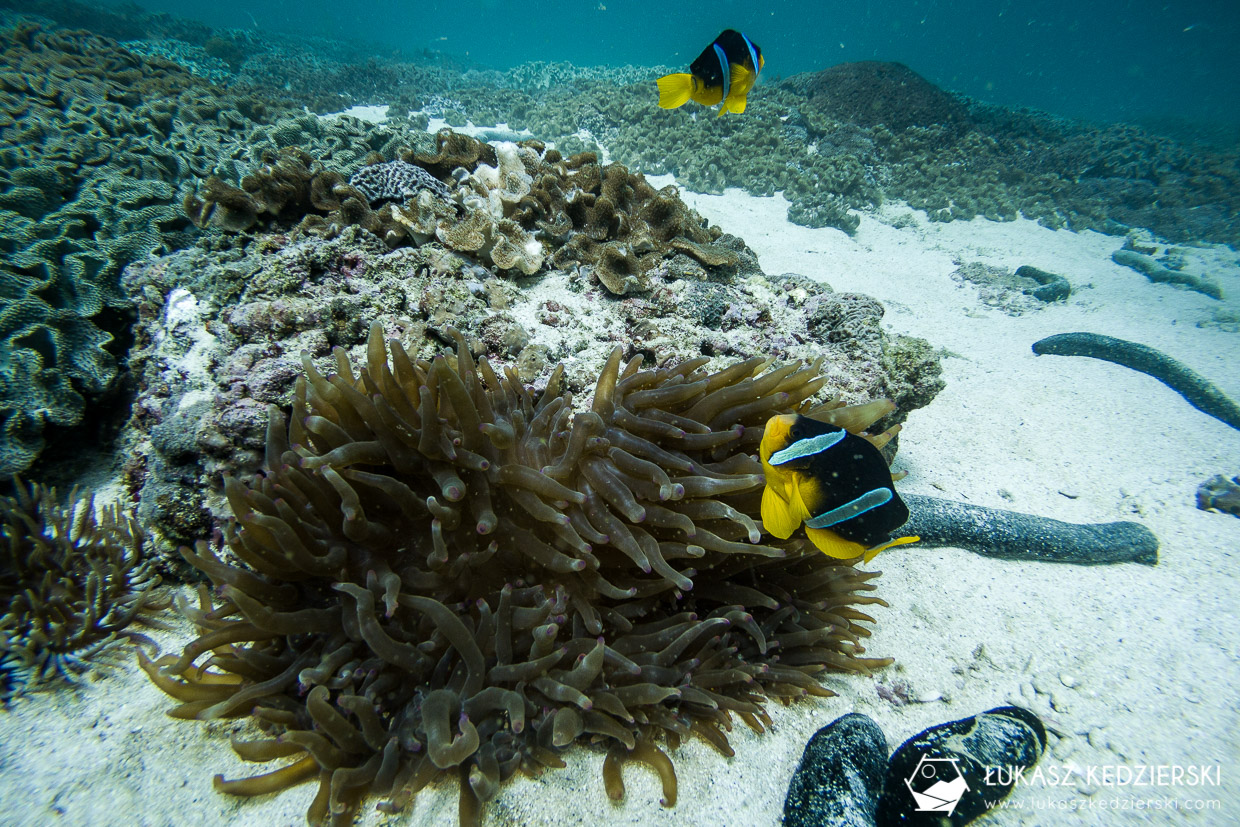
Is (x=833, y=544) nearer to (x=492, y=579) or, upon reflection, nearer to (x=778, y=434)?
(x=778, y=434)

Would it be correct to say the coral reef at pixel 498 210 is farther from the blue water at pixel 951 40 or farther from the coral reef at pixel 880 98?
the blue water at pixel 951 40

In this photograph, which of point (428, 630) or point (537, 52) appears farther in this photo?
point (537, 52)

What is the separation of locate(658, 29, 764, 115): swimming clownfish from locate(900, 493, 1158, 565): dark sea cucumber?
3.25 meters

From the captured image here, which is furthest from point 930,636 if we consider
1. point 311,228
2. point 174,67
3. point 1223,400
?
point 174,67

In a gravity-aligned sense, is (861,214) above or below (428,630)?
above

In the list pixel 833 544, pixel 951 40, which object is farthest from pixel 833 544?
pixel 951 40

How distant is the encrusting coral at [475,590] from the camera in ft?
6.07

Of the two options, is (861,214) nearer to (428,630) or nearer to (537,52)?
(428,630)

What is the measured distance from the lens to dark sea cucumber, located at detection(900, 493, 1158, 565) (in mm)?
3486

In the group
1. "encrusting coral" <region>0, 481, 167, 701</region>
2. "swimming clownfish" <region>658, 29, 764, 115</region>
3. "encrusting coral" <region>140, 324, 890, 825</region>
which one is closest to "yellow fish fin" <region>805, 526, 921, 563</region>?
"encrusting coral" <region>140, 324, 890, 825</region>

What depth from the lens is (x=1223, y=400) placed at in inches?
228

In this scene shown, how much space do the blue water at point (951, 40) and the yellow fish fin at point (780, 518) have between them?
5392 centimetres

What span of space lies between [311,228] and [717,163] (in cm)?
947

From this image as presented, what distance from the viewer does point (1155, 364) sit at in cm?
627
